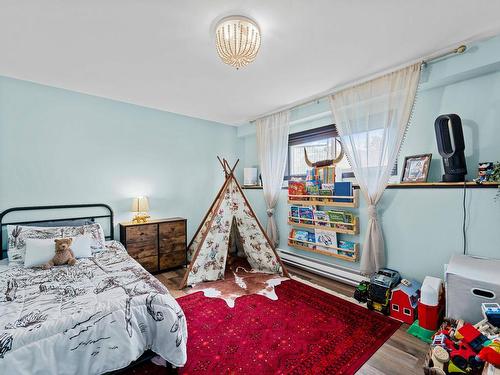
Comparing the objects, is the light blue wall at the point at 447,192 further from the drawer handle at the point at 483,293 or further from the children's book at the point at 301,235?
the children's book at the point at 301,235

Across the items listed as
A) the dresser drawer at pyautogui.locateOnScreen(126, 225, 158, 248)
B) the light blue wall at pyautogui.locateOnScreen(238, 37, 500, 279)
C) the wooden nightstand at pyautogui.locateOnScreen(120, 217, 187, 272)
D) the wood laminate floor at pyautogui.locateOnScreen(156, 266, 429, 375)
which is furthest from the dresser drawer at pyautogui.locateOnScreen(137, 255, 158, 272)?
the light blue wall at pyautogui.locateOnScreen(238, 37, 500, 279)

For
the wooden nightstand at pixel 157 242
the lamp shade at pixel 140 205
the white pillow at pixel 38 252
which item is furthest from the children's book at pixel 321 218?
the white pillow at pixel 38 252

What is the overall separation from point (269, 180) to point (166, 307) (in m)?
2.81

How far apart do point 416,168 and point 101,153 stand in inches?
156

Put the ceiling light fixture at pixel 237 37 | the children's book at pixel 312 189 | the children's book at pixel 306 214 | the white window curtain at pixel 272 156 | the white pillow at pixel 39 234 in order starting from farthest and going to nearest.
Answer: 1. the white window curtain at pixel 272 156
2. the children's book at pixel 306 214
3. the children's book at pixel 312 189
4. the white pillow at pixel 39 234
5. the ceiling light fixture at pixel 237 37

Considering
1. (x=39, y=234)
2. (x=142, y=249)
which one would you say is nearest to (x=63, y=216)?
(x=39, y=234)

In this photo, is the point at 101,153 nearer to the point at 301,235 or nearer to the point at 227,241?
the point at 227,241

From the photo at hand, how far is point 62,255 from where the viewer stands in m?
2.37

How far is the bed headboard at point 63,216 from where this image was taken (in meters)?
2.71

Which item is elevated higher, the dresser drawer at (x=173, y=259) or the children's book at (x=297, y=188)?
the children's book at (x=297, y=188)

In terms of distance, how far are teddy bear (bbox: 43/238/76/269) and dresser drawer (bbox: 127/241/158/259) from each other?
0.85m

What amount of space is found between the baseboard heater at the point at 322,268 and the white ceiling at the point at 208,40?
93.5 inches

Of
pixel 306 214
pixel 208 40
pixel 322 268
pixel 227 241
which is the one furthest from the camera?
pixel 306 214

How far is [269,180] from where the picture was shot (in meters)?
4.14
